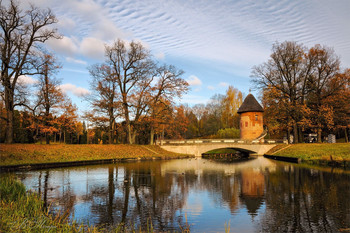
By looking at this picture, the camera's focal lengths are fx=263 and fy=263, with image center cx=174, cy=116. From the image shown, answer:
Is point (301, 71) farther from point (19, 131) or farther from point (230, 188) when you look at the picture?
point (19, 131)

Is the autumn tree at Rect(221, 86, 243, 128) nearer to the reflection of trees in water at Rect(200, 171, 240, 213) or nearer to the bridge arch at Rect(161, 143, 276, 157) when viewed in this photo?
the bridge arch at Rect(161, 143, 276, 157)

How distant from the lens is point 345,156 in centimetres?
2625

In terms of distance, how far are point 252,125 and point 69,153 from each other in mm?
34260

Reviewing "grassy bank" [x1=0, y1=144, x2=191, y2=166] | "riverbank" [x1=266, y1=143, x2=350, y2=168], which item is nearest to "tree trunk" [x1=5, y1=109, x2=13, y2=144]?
"grassy bank" [x1=0, y1=144, x2=191, y2=166]

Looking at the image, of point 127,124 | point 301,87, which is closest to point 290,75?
point 301,87

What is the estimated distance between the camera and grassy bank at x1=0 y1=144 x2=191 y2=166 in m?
23.4

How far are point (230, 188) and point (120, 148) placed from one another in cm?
2401

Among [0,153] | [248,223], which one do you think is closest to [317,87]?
[248,223]

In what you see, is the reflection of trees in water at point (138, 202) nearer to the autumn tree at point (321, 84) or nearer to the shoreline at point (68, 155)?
the shoreline at point (68, 155)

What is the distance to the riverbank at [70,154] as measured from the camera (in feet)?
76.1

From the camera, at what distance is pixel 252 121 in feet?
166

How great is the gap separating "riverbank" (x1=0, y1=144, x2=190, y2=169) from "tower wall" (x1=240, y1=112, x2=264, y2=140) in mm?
15755

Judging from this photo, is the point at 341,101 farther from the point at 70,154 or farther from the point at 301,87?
the point at 70,154

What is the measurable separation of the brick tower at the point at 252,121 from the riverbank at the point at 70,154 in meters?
15.9
